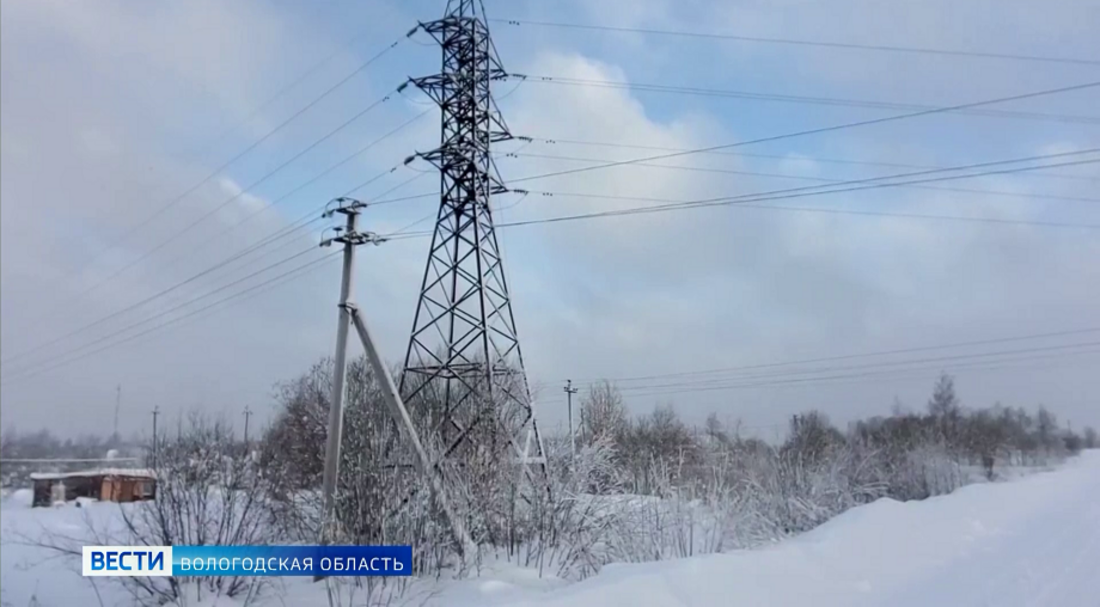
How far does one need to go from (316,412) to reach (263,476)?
9.93 meters

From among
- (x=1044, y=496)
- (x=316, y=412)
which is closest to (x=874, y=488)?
(x=1044, y=496)

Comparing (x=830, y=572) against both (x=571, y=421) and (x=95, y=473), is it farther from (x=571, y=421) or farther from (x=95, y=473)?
(x=95, y=473)

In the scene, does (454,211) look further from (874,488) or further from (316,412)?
(874,488)

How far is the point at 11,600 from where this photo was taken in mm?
10992

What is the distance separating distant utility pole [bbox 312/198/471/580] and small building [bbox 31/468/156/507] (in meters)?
2.65

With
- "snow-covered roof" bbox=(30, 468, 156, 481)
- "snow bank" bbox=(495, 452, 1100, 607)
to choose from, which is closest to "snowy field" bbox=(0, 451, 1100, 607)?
"snow bank" bbox=(495, 452, 1100, 607)

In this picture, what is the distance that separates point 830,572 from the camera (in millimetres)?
9273

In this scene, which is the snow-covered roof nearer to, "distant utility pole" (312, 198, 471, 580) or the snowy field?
Answer: the snowy field

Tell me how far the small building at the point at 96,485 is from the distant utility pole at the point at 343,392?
2653mm

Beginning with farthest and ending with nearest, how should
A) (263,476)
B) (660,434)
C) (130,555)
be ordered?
1. (660,434)
2. (263,476)
3. (130,555)

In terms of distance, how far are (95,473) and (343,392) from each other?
807 cm

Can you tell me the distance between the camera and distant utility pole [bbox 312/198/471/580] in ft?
36.6

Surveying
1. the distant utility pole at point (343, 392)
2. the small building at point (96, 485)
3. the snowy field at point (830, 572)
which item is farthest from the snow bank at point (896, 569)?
the small building at point (96, 485)

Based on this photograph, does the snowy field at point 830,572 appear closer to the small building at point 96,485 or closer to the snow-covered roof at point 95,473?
the small building at point 96,485
